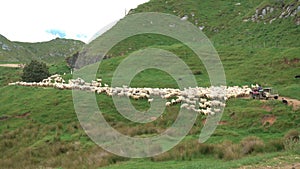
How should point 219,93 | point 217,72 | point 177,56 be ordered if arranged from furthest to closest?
point 177,56 → point 217,72 → point 219,93

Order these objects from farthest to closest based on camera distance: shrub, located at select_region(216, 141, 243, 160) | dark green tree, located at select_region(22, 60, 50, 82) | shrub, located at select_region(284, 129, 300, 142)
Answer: dark green tree, located at select_region(22, 60, 50, 82) < shrub, located at select_region(284, 129, 300, 142) < shrub, located at select_region(216, 141, 243, 160)

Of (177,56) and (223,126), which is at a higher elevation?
(177,56)

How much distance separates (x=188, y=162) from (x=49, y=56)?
611ft

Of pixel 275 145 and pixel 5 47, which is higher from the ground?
pixel 5 47

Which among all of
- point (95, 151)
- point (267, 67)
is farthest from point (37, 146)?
point (267, 67)

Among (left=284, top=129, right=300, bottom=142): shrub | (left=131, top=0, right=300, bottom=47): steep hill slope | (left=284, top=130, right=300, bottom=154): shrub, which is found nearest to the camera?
(left=284, top=130, right=300, bottom=154): shrub

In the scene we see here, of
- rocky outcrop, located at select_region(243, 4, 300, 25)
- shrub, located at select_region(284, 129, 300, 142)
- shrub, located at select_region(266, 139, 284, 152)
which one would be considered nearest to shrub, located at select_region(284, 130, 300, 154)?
shrub, located at select_region(284, 129, 300, 142)

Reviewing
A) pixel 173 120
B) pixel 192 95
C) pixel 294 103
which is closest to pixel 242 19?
pixel 192 95

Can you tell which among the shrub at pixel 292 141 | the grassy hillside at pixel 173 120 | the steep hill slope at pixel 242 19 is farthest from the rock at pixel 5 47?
the shrub at pixel 292 141

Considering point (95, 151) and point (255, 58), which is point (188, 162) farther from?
point (255, 58)

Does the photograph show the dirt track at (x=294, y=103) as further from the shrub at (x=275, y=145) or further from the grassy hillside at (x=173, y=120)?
the shrub at (x=275, y=145)

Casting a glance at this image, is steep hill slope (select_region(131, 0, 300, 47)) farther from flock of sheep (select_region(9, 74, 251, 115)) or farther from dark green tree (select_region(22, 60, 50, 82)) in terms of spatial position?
dark green tree (select_region(22, 60, 50, 82))

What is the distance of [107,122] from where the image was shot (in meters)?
24.2

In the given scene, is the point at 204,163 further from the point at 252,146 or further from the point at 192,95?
the point at 192,95
